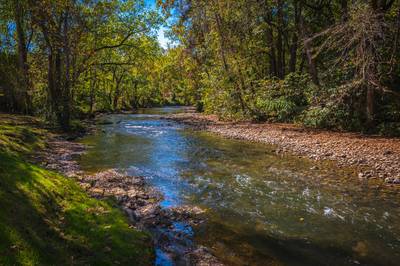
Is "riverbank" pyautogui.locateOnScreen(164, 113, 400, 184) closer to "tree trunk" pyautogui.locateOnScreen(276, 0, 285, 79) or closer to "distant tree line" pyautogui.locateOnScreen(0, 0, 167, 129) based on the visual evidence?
"tree trunk" pyautogui.locateOnScreen(276, 0, 285, 79)

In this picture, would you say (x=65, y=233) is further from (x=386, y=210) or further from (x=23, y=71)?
(x=23, y=71)

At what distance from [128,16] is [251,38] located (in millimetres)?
10902

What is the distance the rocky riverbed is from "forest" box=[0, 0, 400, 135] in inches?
397

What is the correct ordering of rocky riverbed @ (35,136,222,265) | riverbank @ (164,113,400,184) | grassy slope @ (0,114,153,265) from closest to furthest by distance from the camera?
grassy slope @ (0,114,153,265)
rocky riverbed @ (35,136,222,265)
riverbank @ (164,113,400,184)

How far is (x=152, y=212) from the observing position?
830 centimetres

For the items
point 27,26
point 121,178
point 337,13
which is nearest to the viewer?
point 121,178

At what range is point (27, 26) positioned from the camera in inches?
1046

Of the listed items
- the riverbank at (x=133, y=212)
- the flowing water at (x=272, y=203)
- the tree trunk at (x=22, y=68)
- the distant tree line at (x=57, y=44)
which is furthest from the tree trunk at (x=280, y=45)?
the riverbank at (x=133, y=212)

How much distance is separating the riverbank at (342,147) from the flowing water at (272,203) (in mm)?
797

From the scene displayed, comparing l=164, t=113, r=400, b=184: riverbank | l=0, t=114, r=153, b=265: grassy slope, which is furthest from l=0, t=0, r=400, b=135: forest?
l=0, t=114, r=153, b=265: grassy slope

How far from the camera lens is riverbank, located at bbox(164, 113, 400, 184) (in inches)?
479

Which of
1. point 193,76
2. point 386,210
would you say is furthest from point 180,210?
point 193,76

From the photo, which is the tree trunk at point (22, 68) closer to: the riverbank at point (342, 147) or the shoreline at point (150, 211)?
the shoreline at point (150, 211)

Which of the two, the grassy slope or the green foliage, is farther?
the green foliage
